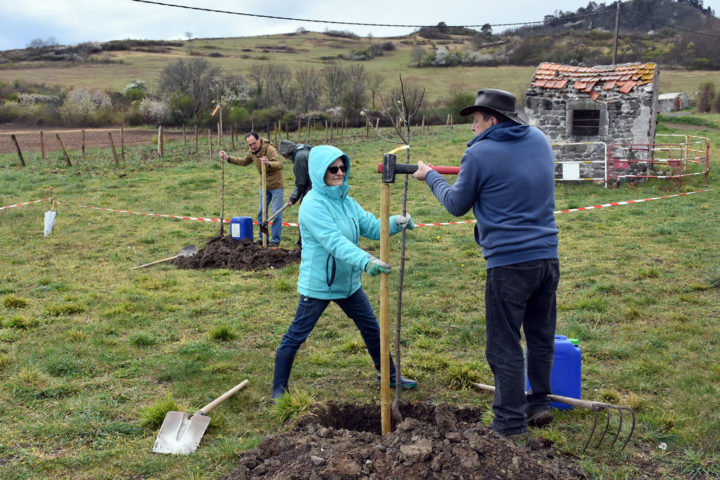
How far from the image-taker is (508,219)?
3.36m

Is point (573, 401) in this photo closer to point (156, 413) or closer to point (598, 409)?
point (598, 409)

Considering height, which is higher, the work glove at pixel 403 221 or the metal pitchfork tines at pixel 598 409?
the work glove at pixel 403 221

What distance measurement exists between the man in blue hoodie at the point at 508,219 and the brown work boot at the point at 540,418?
0.32 meters

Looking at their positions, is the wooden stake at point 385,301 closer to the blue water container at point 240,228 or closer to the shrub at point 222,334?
the shrub at point 222,334

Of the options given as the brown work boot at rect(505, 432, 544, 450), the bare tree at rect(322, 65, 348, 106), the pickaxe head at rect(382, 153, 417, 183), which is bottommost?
the brown work boot at rect(505, 432, 544, 450)

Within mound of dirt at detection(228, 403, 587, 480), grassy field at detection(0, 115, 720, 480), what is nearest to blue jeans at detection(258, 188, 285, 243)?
grassy field at detection(0, 115, 720, 480)

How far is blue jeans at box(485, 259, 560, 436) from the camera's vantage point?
337cm

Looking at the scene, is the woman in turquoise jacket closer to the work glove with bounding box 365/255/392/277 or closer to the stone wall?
the work glove with bounding box 365/255/392/277

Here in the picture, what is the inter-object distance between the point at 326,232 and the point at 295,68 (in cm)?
6165

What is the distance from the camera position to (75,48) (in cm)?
7356

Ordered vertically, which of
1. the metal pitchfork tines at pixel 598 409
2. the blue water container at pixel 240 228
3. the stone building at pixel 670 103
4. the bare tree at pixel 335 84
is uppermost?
the bare tree at pixel 335 84

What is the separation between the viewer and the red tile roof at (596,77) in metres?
15.3

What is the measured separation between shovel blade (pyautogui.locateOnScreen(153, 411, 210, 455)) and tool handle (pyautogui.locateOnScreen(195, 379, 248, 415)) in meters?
0.06

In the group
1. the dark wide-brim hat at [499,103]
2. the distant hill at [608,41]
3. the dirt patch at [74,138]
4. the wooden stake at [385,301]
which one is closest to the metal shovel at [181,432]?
the wooden stake at [385,301]
